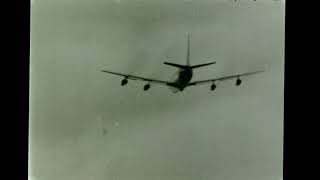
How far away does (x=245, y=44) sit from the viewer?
2.14 m


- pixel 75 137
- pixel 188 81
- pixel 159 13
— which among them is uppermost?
pixel 159 13

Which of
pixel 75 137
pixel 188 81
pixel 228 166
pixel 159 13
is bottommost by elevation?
pixel 228 166

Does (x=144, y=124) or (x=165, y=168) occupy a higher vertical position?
(x=144, y=124)

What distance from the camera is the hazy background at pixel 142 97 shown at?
2.01 metres

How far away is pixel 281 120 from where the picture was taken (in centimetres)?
216

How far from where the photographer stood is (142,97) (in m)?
2.05

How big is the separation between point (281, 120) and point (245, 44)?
449mm

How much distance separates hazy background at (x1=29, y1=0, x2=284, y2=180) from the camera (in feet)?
6.61

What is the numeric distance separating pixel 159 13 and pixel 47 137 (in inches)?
32.9
